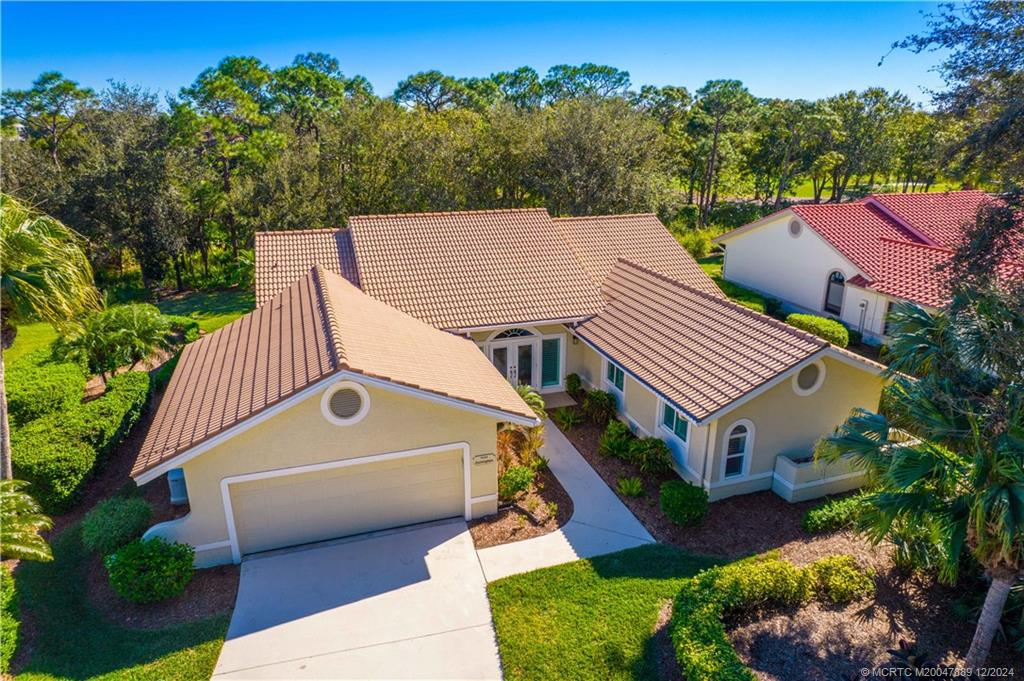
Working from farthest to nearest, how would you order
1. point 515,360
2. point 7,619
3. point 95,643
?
1. point 515,360
2. point 7,619
3. point 95,643

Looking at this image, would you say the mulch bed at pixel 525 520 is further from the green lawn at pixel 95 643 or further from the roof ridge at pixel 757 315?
the roof ridge at pixel 757 315

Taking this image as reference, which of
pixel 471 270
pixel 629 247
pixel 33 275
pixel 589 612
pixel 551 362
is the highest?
pixel 33 275

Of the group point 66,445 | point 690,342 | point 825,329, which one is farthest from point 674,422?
point 66,445

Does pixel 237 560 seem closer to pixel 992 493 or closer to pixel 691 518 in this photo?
pixel 691 518

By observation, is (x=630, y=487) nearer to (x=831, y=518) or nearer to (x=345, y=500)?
(x=831, y=518)

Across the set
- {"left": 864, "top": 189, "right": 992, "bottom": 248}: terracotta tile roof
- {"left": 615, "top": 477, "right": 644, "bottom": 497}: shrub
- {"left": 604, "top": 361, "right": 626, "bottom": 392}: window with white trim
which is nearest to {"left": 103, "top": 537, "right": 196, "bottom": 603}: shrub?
{"left": 615, "top": 477, "right": 644, "bottom": 497}: shrub

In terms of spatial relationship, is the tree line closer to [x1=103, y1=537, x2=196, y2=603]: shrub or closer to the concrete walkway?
the concrete walkway

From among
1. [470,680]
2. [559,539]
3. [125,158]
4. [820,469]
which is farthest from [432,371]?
[125,158]
